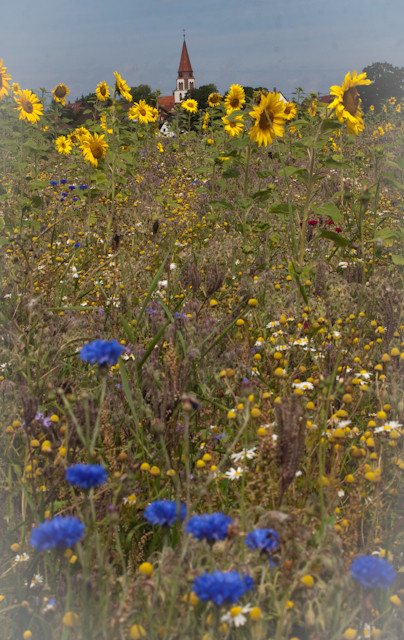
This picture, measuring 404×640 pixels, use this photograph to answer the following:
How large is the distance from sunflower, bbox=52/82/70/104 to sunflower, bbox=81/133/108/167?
13.5ft

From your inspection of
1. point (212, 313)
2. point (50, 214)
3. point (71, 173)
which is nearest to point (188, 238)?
point (50, 214)

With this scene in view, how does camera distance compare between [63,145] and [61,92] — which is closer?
[63,145]

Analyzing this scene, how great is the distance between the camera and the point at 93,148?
531cm

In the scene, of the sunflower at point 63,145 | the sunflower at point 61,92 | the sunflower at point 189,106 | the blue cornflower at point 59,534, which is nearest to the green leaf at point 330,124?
the blue cornflower at point 59,534

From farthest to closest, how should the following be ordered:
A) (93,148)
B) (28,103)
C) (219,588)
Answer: (28,103)
(93,148)
(219,588)

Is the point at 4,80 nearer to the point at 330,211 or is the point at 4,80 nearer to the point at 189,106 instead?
the point at 330,211

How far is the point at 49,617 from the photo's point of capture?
1.43 m

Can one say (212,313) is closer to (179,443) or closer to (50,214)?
(179,443)

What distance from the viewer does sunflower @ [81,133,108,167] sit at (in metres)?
5.21

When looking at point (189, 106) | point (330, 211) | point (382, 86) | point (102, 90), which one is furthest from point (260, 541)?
point (382, 86)

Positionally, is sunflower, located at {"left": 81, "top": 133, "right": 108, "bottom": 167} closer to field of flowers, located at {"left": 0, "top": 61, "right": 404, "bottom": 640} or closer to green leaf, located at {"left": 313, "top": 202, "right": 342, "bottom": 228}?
field of flowers, located at {"left": 0, "top": 61, "right": 404, "bottom": 640}

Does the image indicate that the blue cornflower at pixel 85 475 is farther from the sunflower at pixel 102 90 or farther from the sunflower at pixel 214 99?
the sunflower at pixel 214 99

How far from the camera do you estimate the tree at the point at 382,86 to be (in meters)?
16.1

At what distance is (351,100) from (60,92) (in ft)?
22.7
